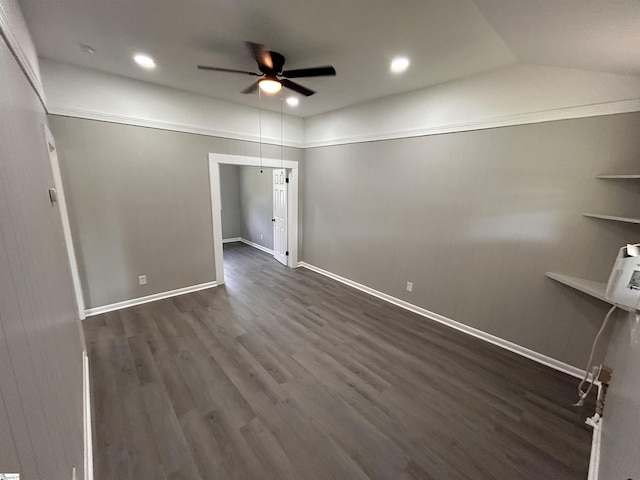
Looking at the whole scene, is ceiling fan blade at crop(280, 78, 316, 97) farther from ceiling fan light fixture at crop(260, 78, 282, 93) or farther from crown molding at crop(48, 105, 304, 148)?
crown molding at crop(48, 105, 304, 148)

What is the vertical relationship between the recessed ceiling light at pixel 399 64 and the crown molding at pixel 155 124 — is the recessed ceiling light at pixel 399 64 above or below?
above

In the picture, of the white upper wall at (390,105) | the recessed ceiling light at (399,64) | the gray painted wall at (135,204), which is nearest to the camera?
the white upper wall at (390,105)

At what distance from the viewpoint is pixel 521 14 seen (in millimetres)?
1590

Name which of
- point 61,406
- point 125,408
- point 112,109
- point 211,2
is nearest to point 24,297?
Result: point 61,406

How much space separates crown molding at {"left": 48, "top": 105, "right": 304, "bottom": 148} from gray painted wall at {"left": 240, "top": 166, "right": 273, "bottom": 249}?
1.62m

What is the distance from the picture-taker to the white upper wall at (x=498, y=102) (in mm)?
2096

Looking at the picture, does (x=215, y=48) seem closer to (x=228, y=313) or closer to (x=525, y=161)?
(x=228, y=313)

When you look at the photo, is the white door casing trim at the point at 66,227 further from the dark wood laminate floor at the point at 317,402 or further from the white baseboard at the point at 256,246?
the white baseboard at the point at 256,246

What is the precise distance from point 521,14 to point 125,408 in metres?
3.93

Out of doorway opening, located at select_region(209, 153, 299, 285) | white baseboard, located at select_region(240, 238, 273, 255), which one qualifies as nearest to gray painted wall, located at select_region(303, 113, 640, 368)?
doorway opening, located at select_region(209, 153, 299, 285)

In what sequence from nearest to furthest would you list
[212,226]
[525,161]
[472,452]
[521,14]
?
[521,14], [472,452], [525,161], [212,226]

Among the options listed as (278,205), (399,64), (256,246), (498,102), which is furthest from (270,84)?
(256,246)

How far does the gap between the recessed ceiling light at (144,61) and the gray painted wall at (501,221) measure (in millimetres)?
2715

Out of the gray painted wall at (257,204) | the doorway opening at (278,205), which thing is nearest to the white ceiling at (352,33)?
the doorway opening at (278,205)
